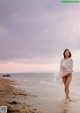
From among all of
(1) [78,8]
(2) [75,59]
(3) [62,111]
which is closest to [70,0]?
(1) [78,8]

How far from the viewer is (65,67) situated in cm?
380

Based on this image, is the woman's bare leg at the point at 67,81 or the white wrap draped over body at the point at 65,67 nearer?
the white wrap draped over body at the point at 65,67

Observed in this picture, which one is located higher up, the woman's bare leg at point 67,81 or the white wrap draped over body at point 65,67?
the white wrap draped over body at point 65,67

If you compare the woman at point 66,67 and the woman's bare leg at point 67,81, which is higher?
the woman at point 66,67

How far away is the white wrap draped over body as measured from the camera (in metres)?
3.73

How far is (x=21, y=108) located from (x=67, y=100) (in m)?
0.74

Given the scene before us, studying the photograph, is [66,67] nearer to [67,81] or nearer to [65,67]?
[65,67]

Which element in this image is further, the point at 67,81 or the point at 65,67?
the point at 67,81

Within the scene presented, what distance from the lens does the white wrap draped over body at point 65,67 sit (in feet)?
12.2

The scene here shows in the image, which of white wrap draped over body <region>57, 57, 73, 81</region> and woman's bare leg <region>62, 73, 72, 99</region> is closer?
white wrap draped over body <region>57, 57, 73, 81</region>

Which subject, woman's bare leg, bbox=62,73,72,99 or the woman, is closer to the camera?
the woman

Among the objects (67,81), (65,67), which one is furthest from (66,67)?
(67,81)

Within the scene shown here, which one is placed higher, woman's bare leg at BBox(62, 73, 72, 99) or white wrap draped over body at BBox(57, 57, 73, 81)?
white wrap draped over body at BBox(57, 57, 73, 81)

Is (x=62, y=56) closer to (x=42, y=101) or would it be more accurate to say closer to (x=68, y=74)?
(x=68, y=74)
